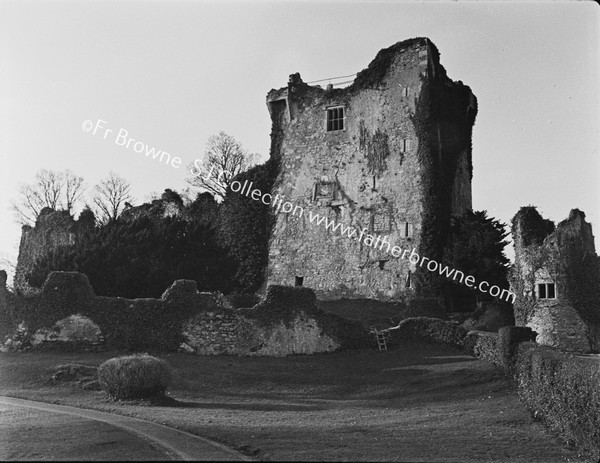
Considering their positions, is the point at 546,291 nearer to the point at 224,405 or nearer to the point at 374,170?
the point at 374,170

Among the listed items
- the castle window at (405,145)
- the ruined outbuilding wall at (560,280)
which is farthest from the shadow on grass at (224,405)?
the castle window at (405,145)

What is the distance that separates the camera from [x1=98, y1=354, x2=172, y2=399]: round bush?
64.1 feet

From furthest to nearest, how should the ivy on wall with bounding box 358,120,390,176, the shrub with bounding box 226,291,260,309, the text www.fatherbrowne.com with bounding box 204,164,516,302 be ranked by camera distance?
1. the ivy on wall with bounding box 358,120,390,176
2. the text www.fatherbrowne.com with bounding box 204,164,516,302
3. the shrub with bounding box 226,291,260,309

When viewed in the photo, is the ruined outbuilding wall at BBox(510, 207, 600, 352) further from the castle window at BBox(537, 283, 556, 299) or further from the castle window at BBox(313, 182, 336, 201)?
the castle window at BBox(313, 182, 336, 201)

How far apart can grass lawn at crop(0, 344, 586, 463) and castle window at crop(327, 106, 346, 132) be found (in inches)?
756

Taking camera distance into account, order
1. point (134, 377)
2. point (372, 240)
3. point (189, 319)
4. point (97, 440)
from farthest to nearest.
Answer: point (372, 240), point (189, 319), point (134, 377), point (97, 440)

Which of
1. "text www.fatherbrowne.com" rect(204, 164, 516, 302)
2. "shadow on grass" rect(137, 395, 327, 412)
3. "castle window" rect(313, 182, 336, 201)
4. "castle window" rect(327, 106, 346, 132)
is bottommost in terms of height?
"shadow on grass" rect(137, 395, 327, 412)

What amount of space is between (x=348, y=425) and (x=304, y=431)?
1824 mm

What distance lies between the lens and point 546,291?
34781 mm

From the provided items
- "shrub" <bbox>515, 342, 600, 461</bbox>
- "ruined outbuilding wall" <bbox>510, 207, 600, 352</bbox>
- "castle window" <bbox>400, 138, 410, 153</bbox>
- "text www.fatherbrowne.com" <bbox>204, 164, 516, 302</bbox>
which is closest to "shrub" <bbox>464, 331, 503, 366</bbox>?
"shrub" <bbox>515, 342, 600, 461</bbox>

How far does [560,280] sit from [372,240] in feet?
38.4

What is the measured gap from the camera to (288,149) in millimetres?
46688

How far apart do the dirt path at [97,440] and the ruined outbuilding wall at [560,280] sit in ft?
78.3

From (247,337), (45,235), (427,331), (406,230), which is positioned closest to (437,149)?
(406,230)
